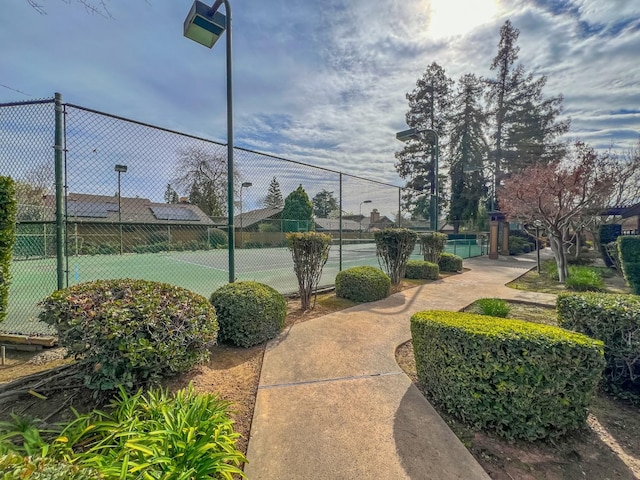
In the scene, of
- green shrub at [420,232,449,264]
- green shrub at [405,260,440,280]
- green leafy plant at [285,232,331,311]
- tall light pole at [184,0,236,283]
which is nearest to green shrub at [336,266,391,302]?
green leafy plant at [285,232,331,311]

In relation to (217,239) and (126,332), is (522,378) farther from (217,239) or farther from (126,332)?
(217,239)

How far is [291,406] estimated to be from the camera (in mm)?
2096

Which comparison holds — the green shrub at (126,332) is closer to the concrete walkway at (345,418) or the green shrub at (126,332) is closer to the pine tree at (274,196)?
the concrete walkway at (345,418)

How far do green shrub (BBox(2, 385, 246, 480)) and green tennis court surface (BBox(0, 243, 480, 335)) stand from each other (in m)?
2.07

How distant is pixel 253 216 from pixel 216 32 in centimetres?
297

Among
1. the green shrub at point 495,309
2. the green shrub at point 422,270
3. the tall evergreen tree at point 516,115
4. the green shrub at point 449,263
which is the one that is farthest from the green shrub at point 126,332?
the tall evergreen tree at point 516,115

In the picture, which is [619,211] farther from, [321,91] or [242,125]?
[242,125]

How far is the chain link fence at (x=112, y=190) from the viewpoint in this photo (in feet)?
9.57

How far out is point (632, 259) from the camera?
18.6 feet

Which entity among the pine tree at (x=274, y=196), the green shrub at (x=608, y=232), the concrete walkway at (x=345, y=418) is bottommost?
the concrete walkway at (x=345, y=418)

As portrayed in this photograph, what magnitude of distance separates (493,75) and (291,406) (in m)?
28.1

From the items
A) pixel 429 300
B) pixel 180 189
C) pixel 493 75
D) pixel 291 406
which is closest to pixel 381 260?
pixel 429 300

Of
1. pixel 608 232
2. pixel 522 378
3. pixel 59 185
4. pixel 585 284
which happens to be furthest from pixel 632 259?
pixel 59 185

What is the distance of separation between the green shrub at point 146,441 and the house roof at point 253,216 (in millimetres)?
2787
